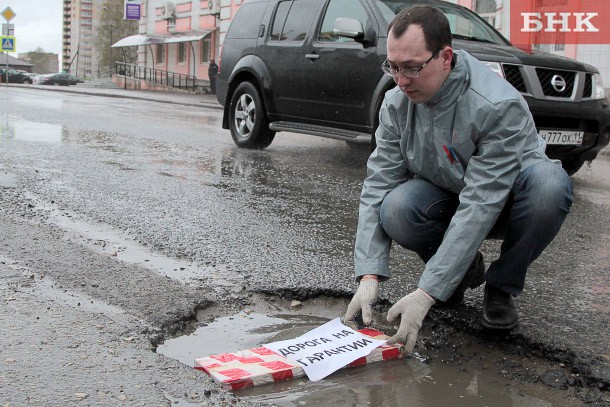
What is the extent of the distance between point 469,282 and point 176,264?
1445 mm

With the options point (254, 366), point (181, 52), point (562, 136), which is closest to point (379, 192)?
point (254, 366)

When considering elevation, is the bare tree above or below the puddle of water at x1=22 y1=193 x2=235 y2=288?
above

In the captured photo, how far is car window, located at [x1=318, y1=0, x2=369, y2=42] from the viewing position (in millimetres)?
7173

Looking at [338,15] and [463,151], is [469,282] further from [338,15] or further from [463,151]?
[338,15]

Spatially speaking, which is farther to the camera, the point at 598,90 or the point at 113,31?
the point at 113,31

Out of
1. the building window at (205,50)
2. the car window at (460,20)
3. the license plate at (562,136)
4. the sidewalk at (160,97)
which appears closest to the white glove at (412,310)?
the license plate at (562,136)

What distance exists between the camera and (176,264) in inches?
149

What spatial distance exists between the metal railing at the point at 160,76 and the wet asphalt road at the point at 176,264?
33838 millimetres

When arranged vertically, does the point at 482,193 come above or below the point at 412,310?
above

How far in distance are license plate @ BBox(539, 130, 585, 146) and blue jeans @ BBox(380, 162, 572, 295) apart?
3619 millimetres

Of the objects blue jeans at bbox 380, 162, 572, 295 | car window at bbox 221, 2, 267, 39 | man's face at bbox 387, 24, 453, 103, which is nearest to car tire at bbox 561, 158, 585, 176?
car window at bbox 221, 2, 267, 39

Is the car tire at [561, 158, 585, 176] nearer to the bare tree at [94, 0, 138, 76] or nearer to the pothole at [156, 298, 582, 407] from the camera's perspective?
the pothole at [156, 298, 582, 407]

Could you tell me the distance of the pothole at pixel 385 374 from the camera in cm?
245

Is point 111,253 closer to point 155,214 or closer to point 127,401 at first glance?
A: point 155,214
